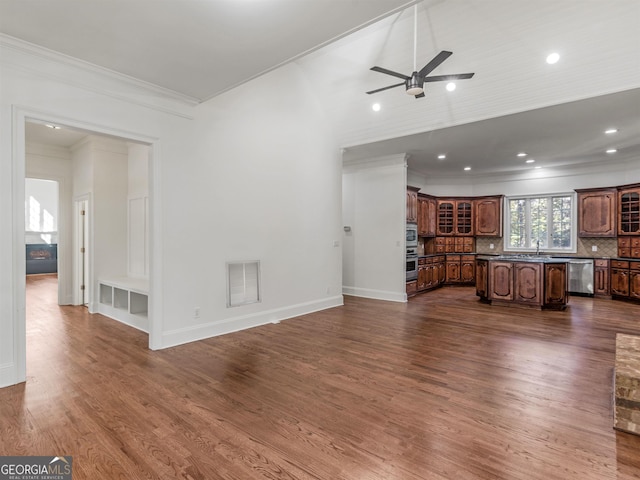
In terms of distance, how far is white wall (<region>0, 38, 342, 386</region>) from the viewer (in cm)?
311

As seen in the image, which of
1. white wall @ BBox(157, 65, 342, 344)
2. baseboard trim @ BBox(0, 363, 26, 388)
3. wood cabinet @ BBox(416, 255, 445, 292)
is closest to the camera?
baseboard trim @ BBox(0, 363, 26, 388)

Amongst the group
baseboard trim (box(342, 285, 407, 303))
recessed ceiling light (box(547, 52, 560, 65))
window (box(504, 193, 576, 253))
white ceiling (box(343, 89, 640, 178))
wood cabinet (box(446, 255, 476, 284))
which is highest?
recessed ceiling light (box(547, 52, 560, 65))

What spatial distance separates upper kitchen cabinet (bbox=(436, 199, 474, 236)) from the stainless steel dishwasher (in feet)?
8.37

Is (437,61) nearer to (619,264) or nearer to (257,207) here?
(257,207)

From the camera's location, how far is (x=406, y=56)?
5055 mm

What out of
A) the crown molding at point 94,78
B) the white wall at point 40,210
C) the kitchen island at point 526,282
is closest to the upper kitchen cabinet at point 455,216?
the kitchen island at point 526,282

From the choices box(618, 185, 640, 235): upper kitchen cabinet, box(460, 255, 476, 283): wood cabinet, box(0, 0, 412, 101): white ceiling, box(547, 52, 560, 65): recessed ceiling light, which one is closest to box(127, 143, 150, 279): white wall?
box(0, 0, 412, 101): white ceiling

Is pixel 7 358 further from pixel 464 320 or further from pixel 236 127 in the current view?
pixel 464 320

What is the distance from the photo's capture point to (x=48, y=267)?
11.9 meters

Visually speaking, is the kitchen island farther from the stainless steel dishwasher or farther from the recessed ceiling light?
the recessed ceiling light

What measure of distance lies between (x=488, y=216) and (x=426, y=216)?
1.95 m

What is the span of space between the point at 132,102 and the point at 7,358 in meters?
2.83

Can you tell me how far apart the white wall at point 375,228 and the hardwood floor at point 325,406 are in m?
2.49

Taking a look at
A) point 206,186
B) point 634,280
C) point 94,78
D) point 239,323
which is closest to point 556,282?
point 634,280
